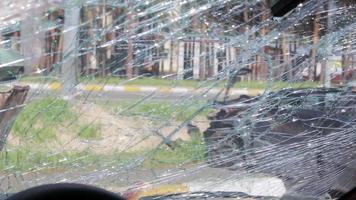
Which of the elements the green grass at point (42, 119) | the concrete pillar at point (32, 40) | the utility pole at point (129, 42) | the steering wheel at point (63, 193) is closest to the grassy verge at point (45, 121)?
the green grass at point (42, 119)

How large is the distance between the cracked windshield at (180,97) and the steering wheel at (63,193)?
366 mm

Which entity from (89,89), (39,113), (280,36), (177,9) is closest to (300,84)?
(280,36)

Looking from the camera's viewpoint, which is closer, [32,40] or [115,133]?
[32,40]

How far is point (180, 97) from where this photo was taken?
110 inches

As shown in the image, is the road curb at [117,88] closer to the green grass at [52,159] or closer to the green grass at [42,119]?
the green grass at [42,119]

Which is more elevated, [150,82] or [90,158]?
[150,82]

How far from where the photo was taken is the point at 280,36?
2.88 m

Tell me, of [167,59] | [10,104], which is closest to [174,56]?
[167,59]

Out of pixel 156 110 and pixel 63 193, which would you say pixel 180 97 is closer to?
pixel 156 110

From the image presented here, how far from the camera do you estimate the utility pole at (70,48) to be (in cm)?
271

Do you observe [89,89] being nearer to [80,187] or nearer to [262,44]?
[80,187]

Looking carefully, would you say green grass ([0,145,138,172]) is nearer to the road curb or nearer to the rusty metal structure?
the rusty metal structure

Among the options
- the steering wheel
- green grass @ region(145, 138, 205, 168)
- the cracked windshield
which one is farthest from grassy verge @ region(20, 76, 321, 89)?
the steering wheel

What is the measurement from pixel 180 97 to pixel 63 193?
649 millimetres
